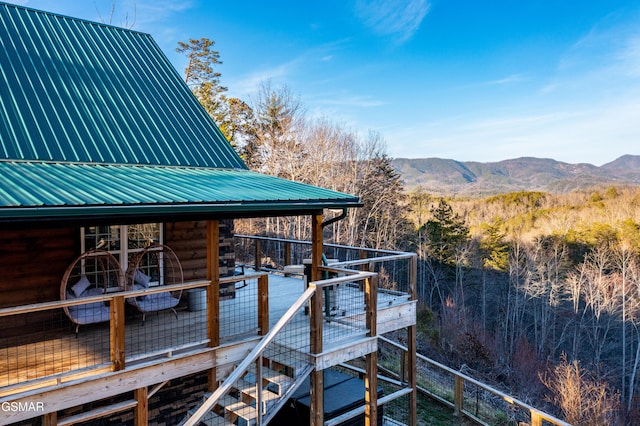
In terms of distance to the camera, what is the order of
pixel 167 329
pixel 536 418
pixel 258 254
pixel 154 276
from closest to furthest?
pixel 167 329, pixel 154 276, pixel 536 418, pixel 258 254

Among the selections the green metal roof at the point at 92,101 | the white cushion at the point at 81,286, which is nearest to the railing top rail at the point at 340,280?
the white cushion at the point at 81,286

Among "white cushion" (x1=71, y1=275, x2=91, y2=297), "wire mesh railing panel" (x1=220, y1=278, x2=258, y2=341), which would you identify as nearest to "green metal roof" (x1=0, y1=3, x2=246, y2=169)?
"white cushion" (x1=71, y1=275, x2=91, y2=297)

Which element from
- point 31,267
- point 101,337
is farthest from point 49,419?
point 31,267

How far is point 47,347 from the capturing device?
588 cm

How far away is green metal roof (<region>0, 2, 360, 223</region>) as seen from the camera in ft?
17.0

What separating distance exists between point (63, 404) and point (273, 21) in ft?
119

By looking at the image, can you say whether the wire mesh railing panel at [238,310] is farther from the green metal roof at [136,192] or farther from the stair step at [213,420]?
the green metal roof at [136,192]

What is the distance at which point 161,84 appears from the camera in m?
9.82

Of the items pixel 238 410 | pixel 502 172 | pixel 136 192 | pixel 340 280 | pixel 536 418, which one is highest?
pixel 502 172

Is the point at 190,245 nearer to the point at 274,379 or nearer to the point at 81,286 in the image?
the point at 81,286

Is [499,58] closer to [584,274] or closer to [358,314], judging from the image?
[584,274]

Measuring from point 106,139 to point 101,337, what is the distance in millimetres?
3383

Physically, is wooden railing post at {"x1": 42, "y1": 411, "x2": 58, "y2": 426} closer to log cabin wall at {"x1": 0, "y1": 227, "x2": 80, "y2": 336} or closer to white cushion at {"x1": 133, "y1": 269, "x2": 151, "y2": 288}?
log cabin wall at {"x1": 0, "y1": 227, "x2": 80, "y2": 336}

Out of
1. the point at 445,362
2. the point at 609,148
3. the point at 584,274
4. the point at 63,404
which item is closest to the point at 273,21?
the point at 445,362
